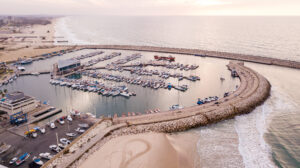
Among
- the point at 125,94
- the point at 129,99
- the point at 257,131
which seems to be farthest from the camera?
the point at 125,94

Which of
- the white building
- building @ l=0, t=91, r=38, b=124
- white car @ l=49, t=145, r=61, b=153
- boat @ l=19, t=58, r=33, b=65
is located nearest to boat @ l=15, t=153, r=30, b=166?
white car @ l=49, t=145, r=61, b=153

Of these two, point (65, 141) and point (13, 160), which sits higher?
point (65, 141)

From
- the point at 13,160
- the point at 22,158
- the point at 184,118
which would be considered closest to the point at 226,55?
the point at 184,118

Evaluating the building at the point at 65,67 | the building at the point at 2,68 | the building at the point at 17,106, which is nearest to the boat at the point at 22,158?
the building at the point at 17,106

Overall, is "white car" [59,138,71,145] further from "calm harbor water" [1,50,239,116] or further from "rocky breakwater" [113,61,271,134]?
"calm harbor water" [1,50,239,116]

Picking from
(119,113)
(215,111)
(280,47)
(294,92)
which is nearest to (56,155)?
(119,113)

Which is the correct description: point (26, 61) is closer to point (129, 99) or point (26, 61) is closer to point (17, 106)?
point (17, 106)

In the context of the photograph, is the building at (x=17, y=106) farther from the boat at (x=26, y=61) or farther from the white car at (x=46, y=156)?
the boat at (x=26, y=61)
